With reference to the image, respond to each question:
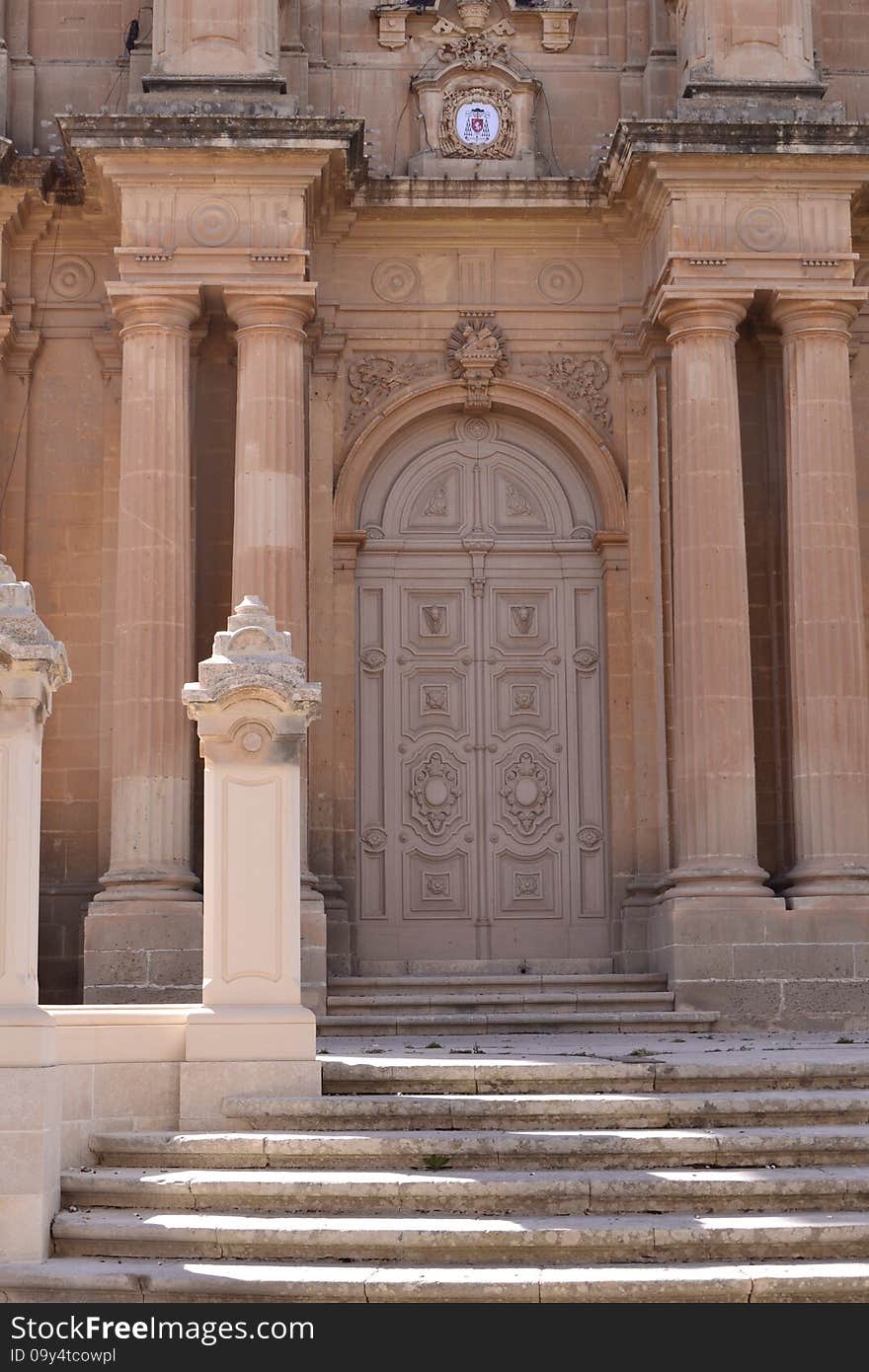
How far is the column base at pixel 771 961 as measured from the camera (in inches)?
654

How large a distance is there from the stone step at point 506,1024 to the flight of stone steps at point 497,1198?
4.03 m

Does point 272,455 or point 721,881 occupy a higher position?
point 272,455

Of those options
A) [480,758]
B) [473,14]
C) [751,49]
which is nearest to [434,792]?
[480,758]

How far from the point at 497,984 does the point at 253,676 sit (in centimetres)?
594

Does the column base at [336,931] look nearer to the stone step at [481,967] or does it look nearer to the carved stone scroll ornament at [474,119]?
the stone step at [481,967]

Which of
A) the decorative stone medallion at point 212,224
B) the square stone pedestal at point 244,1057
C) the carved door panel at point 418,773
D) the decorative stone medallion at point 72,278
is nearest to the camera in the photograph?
the square stone pedestal at point 244,1057

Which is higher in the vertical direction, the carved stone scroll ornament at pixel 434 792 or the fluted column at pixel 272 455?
the fluted column at pixel 272 455

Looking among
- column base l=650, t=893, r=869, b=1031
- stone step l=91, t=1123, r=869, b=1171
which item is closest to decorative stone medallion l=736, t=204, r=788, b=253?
column base l=650, t=893, r=869, b=1031

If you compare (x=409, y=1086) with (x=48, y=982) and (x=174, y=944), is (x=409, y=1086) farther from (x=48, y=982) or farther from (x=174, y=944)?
(x=48, y=982)

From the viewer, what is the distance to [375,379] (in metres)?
19.1

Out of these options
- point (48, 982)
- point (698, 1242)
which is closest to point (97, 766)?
point (48, 982)

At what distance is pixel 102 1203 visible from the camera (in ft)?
34.2

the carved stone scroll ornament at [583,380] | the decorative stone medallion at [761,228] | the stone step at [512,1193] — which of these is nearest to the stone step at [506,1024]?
the stone step at [512,1193]

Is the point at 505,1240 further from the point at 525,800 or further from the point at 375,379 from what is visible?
the point at 375,379
